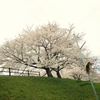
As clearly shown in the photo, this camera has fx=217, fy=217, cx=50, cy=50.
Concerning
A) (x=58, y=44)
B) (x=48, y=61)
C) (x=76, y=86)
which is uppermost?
(x=58, y=44)

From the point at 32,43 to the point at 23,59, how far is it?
353cm

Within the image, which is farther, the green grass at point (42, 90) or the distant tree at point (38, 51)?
the distant tree at point (38, 51)

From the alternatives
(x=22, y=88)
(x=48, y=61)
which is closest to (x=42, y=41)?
(x=48, y=61)

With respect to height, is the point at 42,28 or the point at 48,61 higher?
the point at 42,28

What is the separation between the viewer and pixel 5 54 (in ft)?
133

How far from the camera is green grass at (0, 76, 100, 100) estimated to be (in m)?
22.8

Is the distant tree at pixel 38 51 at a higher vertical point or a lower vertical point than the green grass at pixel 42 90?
higher

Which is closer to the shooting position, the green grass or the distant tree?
the green grass

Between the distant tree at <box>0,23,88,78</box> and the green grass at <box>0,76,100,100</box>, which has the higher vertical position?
the distant tree at <box>0,23,88,78</box>

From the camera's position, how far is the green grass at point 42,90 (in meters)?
22.8

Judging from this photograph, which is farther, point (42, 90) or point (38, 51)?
point (38, 51)

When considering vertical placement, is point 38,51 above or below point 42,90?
above

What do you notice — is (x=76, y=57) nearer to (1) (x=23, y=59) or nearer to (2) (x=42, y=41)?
(2) (x=42, y=41)

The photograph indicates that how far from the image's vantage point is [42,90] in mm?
26609
